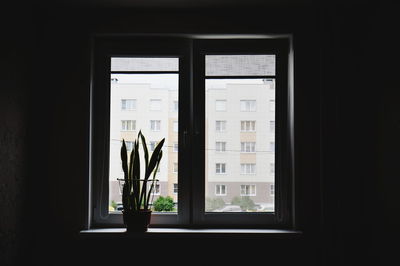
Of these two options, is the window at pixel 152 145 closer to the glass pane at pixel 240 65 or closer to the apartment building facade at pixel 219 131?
the apartment building facade at pixel 219 131

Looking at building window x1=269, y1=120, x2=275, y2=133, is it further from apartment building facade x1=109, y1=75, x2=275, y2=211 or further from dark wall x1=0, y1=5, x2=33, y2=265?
dark wall x1=0, y1=5, x2=33, y2=265

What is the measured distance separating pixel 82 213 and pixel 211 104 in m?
1.08

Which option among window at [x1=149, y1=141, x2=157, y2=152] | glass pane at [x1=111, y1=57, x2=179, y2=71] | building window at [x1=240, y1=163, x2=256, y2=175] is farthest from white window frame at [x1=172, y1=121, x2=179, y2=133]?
building window at [x1=240, y1=163, x2=256, y2=175]

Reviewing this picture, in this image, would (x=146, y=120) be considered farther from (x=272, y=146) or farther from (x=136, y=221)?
(x=272, y=146)

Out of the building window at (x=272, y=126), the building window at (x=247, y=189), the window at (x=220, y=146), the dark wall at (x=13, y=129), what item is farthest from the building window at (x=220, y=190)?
the dark wall at (x=13, y=129)

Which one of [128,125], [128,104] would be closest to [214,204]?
[128,125]

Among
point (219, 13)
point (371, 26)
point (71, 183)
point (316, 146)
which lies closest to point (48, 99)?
point (71, 183)

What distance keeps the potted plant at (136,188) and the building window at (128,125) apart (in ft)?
0.50

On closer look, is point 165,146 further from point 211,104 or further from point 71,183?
point 71,183

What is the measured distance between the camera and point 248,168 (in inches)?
113

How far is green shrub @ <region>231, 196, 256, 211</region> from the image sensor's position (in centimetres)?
287

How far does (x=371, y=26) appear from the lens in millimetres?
2594

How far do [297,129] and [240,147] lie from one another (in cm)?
38

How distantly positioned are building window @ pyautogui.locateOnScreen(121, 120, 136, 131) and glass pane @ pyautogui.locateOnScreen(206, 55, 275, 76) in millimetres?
593
